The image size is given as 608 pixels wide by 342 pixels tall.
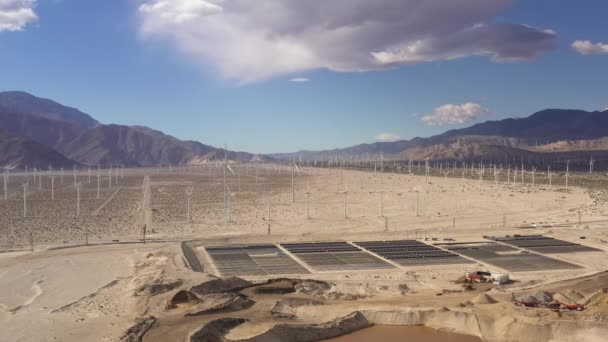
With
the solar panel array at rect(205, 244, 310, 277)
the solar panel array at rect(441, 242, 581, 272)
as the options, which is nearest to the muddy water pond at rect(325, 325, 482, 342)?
the solar panel array at rect(205, 244, 310, 277)

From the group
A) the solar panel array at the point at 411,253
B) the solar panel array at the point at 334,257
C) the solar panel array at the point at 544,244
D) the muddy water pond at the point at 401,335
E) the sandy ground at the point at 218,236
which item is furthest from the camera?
the solar panel array at the point at 544,244

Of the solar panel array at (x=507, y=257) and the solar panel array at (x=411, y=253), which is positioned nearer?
the solar panel array at (x=507, y=257)

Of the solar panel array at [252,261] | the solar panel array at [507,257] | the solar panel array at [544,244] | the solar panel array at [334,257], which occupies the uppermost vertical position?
the solar panel array at [544,244]

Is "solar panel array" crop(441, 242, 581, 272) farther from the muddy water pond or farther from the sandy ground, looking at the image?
the muddy water pond

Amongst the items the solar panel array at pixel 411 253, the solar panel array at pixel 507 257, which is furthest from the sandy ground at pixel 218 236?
the solar panel array at pixel 411 253

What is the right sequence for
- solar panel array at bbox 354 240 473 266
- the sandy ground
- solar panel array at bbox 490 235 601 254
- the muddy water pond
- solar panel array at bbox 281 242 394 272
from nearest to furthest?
the muddy water pond, the sandy ground, solar panel array at bbox 281 242 394 272, solar panel array at bbox 354 240 473 266, solar panel array at bbox 490 235 601 254

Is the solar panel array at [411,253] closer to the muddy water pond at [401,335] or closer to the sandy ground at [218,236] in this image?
the sandy ground at [218,236]

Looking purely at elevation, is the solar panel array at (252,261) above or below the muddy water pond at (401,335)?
above
